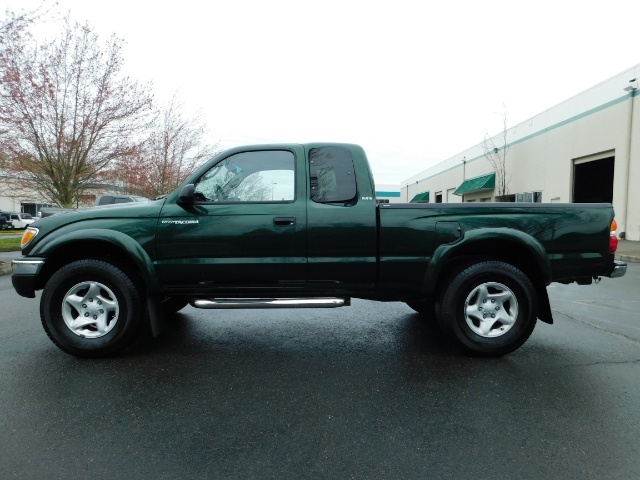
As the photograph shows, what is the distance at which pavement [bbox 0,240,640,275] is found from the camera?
1026cm

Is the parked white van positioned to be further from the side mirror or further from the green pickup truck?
the side mirror

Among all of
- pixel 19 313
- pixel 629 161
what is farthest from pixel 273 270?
pixel 629 161

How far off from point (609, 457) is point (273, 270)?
2743mm

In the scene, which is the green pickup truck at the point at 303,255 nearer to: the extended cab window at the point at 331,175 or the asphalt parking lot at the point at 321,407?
the extended cab window at the point at 331,175

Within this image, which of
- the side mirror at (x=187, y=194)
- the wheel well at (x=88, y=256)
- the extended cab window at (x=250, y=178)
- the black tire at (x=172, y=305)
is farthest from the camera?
the black tire at (x=172, y=305)

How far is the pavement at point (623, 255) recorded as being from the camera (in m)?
10.3

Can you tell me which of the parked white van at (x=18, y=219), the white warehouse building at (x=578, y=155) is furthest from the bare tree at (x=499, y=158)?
the parked white van at (x=18, y=219)

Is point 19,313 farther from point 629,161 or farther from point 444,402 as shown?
point 629,161

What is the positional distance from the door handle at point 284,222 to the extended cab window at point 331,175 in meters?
0.30

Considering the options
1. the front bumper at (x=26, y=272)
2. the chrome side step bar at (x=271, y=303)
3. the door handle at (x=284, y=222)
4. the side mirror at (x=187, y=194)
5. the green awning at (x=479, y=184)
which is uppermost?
the green awning at (x=479, y=184)

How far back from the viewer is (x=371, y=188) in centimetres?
409

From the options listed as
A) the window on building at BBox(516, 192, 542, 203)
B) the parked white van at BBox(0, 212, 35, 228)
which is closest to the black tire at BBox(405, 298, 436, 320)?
the window on building at BBox(516, 192, 542, 203)

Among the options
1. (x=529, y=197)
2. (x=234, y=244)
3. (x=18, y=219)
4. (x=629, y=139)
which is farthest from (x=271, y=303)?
(x=18, y=219)

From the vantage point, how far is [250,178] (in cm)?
420
